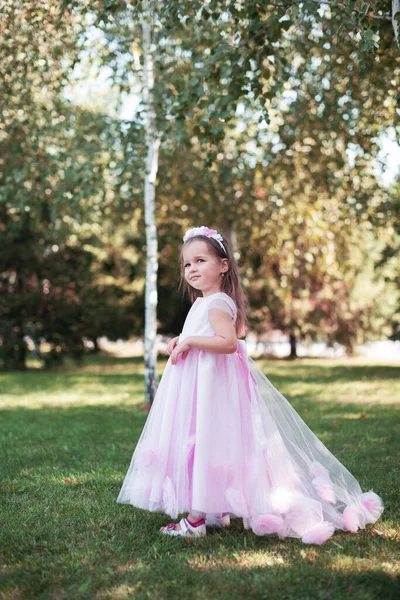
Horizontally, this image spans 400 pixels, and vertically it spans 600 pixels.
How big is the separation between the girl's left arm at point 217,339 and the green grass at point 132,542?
1108 millimetres

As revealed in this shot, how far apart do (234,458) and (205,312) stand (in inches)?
35.7

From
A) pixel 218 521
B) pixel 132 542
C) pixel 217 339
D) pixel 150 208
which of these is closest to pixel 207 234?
pixel 217 339

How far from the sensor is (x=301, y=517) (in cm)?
365

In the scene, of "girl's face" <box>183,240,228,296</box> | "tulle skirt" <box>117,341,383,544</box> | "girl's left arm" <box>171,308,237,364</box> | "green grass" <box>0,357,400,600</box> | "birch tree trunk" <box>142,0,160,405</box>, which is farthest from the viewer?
"birch tree trunk" <box>142,0,160,405</box>

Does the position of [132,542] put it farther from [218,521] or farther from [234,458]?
[234,458]

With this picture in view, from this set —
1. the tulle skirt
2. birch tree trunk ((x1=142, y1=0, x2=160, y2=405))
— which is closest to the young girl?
the tulle skirt

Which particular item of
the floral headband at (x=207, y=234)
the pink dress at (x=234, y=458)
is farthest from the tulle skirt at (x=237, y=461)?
the floral headband at (x=207, y=234)

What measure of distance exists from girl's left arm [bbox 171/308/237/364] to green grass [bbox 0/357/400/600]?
1108 millimetres

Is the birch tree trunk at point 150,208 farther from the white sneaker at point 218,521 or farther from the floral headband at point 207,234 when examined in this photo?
the white sneaker at point 218,521

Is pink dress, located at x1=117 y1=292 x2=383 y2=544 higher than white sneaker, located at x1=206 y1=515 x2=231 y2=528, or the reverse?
pink dress, located at x1=117 y1=292 x2=383 y2=544

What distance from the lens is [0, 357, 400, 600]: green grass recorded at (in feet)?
9.87

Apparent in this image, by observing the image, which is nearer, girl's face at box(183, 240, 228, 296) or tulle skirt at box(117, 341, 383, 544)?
tulle skirt at box(117, 341, 383, 544)

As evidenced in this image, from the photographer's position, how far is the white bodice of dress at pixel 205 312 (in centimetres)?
392

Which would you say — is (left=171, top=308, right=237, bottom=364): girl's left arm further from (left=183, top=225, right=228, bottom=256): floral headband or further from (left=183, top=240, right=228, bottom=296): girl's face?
(left=183, top=225, right=228, bottom=256): floral headband
